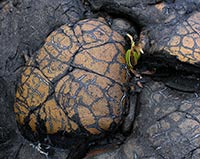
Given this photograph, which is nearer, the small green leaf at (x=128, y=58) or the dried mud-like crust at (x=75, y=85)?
the dried mud-like crust at (x=75, y=85)

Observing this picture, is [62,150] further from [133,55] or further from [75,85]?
[133,55]

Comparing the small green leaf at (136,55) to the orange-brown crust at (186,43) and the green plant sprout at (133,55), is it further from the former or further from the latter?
the orange-brown crust at (186,43)

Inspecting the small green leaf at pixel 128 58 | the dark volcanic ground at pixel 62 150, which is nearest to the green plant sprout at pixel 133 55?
the small green leaf at pixel 128 58

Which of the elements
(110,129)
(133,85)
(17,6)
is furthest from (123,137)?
(17,6)

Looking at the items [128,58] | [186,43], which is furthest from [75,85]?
[186,43]

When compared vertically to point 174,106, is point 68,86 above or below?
above

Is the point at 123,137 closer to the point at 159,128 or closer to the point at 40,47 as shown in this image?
the point at 159,128
